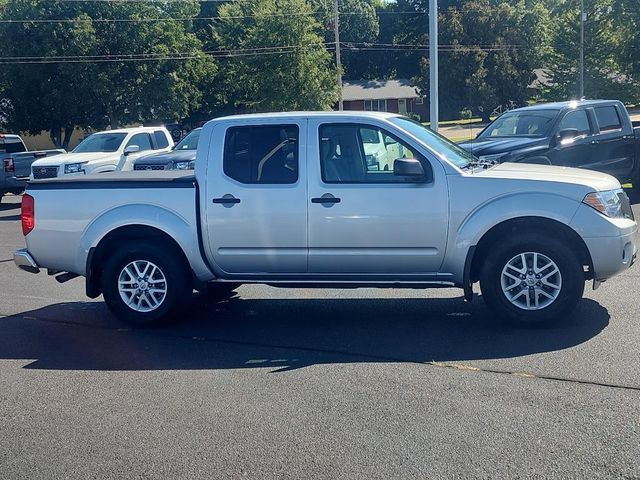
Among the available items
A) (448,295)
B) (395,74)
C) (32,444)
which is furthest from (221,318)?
(395,74)

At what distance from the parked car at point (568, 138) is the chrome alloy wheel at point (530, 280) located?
238 inches

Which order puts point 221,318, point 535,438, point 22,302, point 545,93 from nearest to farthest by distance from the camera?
1. point 535,438
2. point 221,318
3. point 22,302
4. point 545,93

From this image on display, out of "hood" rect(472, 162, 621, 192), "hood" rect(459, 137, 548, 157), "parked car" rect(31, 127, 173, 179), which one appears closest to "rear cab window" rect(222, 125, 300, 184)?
"hood" rect(472, 162, 621, 192)

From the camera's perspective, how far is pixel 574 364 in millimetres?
6066

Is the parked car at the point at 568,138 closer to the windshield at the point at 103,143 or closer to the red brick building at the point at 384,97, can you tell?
the windshield at the point at 103,143

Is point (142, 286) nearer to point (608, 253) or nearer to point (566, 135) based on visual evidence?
point (608, 253)

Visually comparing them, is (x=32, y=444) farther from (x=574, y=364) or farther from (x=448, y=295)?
(x=448, y=295)

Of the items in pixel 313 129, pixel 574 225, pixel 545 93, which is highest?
pixel 545 93

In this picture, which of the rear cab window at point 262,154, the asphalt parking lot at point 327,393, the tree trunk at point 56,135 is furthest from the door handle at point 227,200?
the tree trunk at point 56,135

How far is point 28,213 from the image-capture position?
806 centimetres

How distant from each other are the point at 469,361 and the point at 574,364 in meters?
0.79

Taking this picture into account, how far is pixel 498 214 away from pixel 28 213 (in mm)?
4655

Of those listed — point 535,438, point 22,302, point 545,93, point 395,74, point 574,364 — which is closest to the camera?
point 535,438

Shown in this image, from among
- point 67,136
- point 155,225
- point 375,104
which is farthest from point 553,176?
point 375,104
